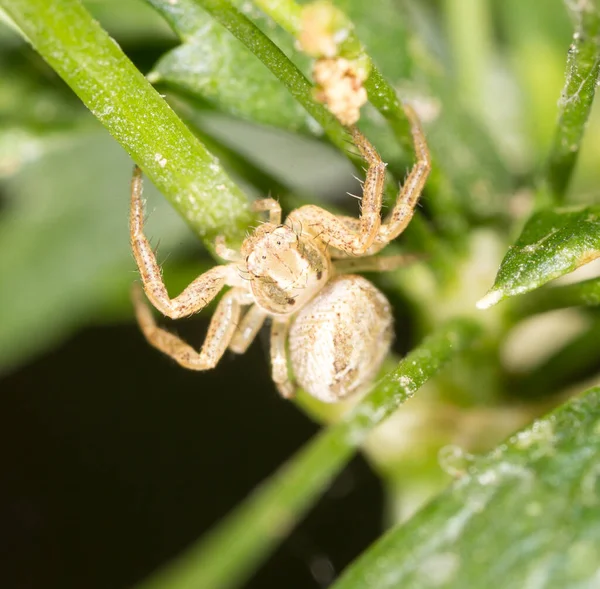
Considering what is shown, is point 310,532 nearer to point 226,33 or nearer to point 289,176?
point 289,176

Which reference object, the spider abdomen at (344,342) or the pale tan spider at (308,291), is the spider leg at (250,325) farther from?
the spider abdomen at (344,342)

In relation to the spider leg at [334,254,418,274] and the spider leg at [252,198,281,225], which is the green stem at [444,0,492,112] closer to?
the spider leg at [334,254,418,274]

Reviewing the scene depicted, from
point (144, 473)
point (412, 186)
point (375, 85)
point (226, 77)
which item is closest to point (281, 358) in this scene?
point (412, 186)

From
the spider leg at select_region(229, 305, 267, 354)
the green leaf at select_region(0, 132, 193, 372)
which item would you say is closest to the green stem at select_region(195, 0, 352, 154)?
the spider leg at select_region(229, 305, 267, 354)

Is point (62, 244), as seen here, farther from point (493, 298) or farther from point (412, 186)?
point (493, 298)

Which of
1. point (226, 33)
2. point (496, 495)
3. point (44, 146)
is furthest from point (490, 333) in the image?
point (44, 146)
